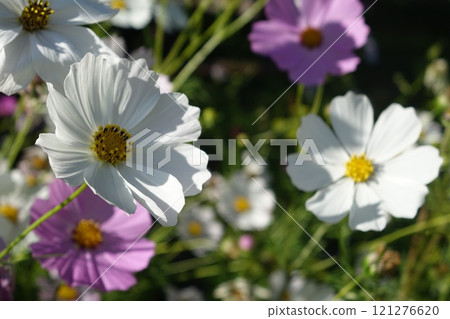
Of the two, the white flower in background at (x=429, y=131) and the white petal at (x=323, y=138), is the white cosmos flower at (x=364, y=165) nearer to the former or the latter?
the white petal at (x=323, y=138)

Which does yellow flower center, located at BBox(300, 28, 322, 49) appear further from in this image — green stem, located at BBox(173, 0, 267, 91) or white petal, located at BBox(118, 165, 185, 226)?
white petal, located at BBox(118, 165, 185, 226)

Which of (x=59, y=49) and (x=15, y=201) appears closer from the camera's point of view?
(x=59, y=49)

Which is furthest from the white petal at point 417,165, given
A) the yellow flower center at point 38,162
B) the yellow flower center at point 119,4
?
the yellow flower center at point 38,162

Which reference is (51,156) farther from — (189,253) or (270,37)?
(189,253)

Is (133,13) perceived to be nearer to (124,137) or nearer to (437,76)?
(124,137)

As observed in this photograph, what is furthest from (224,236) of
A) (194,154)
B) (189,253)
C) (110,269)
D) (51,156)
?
(51,156)

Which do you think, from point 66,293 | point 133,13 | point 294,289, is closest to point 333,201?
point 294,289
